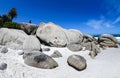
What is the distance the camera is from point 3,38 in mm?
11531

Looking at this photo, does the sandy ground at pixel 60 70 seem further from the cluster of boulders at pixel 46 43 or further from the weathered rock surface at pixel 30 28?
the weathered rock surface at pixel 30 28

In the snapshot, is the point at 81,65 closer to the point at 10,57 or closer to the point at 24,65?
the point at 24,65

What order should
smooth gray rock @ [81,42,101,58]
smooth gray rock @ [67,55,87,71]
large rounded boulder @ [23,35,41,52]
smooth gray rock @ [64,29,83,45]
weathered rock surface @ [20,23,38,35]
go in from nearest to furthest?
smooth gray rock @ [67,55,87,71]
large rounded boulder @ [23,35,41,52]
smooth gray rock @ [81,42,101,58]
smooth gray rock @ [64,29,83,45]
weathered rock surface @ [20,23,38,35]

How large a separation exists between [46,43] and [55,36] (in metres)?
0.86

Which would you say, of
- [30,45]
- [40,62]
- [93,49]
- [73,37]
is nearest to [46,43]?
[73,37]

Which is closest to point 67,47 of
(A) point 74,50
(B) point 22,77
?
(A) point 74,50

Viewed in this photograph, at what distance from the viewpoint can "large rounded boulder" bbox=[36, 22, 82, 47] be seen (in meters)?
12.6

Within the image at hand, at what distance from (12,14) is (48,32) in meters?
24.9

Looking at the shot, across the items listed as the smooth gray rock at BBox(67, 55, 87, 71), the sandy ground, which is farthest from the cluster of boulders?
the sandy ground

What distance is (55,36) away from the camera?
12883mm

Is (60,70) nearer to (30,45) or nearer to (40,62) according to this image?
(40,62)

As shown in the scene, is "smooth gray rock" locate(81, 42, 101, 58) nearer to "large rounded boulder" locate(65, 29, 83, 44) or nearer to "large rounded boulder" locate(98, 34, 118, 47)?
"large rounded boulder" locate(65, 29, 83, 44)

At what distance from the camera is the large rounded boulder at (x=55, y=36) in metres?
12.6

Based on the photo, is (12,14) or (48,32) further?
(12,14)
